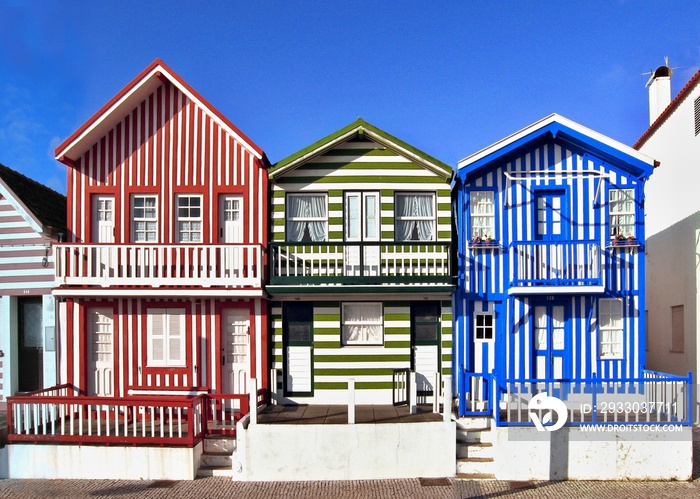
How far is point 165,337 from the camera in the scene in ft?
43.7

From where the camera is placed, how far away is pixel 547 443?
1080 cm

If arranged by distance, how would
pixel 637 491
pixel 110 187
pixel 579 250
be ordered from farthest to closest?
pixel 110 187 < pixel 579 250 < pixel 637 491

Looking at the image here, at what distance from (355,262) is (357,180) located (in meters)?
2.03

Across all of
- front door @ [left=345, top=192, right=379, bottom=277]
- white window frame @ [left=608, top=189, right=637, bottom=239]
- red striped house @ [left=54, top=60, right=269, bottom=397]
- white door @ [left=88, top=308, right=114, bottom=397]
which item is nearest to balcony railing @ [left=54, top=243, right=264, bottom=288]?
red striped house @ [left=54, top=60, right=269, bottom=397]

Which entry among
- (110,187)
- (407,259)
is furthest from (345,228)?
(110,187)

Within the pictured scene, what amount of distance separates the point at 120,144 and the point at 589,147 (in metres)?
11.3

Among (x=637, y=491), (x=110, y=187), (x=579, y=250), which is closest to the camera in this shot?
(x=637, y=491)

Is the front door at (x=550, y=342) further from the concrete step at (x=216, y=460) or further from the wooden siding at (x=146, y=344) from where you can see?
the concrete step at (x=216, y=460)

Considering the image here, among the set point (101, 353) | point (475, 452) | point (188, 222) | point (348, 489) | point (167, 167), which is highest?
point (167, 167)

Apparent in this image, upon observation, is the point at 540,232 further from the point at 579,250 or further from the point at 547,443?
the point at 547,443

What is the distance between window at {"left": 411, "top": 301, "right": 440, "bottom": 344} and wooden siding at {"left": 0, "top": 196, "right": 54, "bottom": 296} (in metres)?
8.84

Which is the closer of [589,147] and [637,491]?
[637,491]

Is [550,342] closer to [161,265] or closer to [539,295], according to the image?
[539,295]

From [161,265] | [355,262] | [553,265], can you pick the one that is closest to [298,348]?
[355,262]
